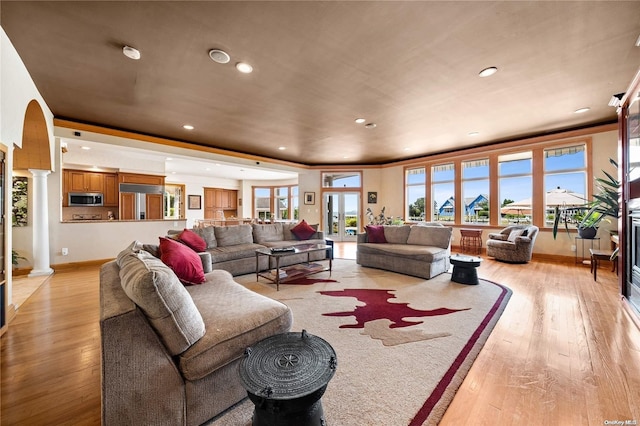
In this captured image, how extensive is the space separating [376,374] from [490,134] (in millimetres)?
5854

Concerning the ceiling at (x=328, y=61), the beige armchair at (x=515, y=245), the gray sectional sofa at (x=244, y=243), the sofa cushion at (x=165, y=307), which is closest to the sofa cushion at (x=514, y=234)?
the beige armchair at (x=515, y=245)

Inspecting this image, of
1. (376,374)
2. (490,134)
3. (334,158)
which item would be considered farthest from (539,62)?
(334,158)

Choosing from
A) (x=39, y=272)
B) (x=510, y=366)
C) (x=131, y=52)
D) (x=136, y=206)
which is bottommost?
(x=510, y=366)

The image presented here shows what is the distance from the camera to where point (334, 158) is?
8070 millimetres

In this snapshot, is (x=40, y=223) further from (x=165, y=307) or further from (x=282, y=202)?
(x=282, y=202)

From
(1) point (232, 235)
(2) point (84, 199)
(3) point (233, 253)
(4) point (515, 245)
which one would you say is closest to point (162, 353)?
(3) point (233, 253)

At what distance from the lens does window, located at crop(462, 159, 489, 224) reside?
6727mm

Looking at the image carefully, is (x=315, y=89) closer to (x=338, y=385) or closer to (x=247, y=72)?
(x=247, y=72)

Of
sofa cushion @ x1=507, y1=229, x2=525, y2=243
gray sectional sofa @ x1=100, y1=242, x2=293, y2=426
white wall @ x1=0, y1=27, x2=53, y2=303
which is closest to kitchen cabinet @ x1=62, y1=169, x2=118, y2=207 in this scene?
white wall @ x1=0, y1=27, x2=53, y2=303

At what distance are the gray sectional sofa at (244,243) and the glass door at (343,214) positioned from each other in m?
3.41

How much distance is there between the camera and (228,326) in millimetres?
1441

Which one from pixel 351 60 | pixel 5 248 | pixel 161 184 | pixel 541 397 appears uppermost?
pixel 351 60

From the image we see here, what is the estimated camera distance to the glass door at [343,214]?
8.97 m

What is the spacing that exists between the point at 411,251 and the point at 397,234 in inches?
32.5
